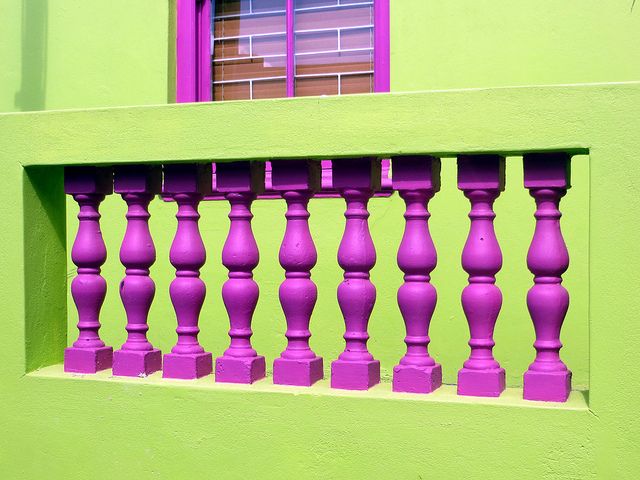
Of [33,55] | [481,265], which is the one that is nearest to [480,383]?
[481,265]

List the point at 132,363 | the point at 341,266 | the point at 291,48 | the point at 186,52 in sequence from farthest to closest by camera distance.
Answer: the point at 186,52 < the point at 291,48 < the point at 132,363 < the point at 341,266

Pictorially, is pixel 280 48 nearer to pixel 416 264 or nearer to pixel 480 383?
pixel 416 264

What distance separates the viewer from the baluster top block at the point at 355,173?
270 cm

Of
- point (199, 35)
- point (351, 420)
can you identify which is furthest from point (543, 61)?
point (351, 420)

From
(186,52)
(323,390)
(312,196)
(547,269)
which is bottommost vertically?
(323,390)

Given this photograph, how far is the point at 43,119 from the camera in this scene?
9.85ft

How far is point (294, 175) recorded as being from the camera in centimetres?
277

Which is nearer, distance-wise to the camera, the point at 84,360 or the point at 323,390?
the point at 323,390

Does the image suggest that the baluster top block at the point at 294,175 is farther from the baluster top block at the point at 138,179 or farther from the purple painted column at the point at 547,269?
the purple painted column at the point at 547,269

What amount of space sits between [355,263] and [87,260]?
38.0 inches

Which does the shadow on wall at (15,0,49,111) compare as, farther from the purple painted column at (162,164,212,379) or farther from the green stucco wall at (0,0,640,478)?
the purple painted column at (162,164,212,379)

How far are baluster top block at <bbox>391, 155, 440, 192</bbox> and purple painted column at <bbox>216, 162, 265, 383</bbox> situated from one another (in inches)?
18.7

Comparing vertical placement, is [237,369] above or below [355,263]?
below

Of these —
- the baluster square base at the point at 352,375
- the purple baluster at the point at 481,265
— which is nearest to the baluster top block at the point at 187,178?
the baluster square base at the point at 352,375
